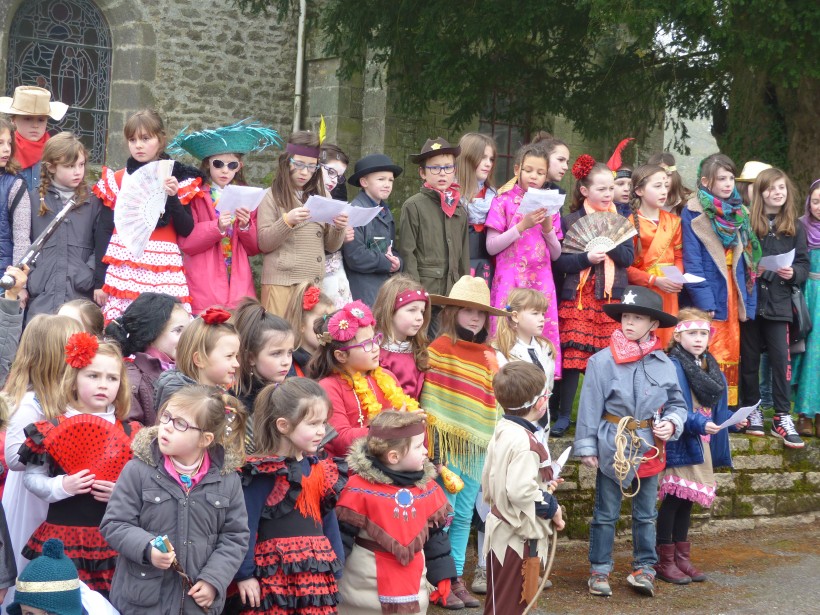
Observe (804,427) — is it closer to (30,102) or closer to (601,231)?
(601,231)

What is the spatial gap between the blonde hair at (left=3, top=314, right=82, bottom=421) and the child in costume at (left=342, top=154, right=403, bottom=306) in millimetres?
2799

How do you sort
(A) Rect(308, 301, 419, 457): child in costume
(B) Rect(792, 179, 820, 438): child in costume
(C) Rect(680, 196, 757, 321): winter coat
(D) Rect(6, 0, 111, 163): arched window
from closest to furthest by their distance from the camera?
1. (A) Rect(308, 301, 419, 457): child in costume
2. (C) Rect(680, 196, 757, 321): winter coat
3. (B) Rect(792, 179, 820, 438): child in costume
4. (D) Rect(6, 0, 111, 163): arched window

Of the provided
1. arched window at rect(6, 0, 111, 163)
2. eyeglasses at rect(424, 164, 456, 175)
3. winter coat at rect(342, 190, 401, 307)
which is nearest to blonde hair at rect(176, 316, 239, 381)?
winter coat at rect(342, 190, 401, 307)

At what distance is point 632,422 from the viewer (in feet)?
Answer: 20.7

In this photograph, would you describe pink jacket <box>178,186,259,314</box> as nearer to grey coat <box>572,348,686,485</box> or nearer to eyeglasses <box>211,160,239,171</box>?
eyeglasses <box>211,160,239,171</box>

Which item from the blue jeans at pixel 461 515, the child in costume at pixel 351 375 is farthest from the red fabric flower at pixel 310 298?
the blue jeans at pixel 461 515

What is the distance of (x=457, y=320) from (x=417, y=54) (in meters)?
6.44

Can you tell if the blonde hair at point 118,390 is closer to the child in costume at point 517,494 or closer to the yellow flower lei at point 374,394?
the yellow flower lei at point 374,394

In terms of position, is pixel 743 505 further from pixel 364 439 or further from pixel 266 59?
pixel 266 59

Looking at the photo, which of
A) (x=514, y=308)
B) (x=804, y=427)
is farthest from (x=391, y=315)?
(x=804, y=427)

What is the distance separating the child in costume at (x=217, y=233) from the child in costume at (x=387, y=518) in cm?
206

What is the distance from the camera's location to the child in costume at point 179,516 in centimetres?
407

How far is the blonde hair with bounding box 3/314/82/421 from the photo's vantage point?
4.54 meters

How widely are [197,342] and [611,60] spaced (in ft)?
29.1
